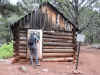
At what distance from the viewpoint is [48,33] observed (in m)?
10.4

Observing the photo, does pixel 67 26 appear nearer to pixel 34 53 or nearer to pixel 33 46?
pixel 33 46

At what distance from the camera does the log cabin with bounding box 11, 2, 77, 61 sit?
998cm

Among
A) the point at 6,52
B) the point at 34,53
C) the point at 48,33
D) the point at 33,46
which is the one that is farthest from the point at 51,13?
the point at 6,52

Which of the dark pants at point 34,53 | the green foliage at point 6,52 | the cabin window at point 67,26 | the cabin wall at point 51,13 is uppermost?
the cabin wall at point 51,13

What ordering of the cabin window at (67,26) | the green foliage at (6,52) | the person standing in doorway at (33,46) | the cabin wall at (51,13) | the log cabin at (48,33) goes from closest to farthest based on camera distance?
the person standing in doorway at (33,46) < the log cabin at (48,33) < the cabin wall at (51,13) < the cabin window at (67,26) < the green foliage at (6,52)

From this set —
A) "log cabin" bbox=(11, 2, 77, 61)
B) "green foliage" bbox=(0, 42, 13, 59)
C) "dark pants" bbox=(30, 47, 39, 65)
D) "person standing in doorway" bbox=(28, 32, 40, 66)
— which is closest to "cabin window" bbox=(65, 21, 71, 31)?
"log cabin" bbox=(11, 2, 77, 61)

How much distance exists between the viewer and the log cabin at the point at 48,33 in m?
9.98

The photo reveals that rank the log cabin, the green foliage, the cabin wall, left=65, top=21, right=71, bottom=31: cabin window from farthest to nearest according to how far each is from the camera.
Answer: the green foliage → left=65, top=21, right=71, bottom=31: cabin window → the cabin wall → the log cabin

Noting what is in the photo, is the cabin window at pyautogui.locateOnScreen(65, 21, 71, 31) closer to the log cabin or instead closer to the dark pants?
the log cabin

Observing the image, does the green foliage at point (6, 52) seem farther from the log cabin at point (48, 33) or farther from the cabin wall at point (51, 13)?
the cabin wall at point (51, 13)

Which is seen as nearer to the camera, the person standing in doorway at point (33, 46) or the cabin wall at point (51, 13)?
the person standing in doorway at point (33, 46)

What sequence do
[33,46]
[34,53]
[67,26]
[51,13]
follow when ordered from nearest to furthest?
[33,46], [34,53], [51,13], [67,26]

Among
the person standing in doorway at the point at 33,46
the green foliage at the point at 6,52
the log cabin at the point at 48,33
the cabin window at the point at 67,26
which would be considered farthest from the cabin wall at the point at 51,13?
the green foliage at the point at 6,52

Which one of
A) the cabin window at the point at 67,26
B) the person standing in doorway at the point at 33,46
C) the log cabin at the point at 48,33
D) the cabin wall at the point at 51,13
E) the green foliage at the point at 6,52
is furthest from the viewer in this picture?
the green foliage at the point at 6,52
